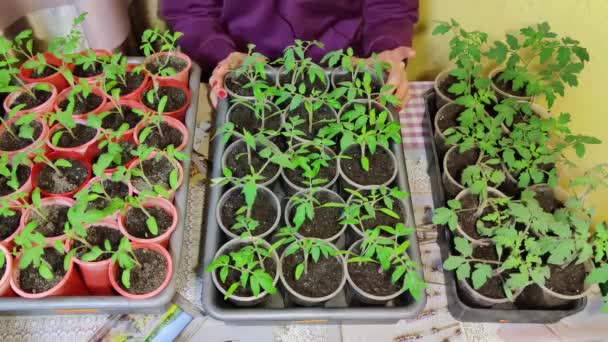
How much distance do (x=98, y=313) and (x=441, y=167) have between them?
0.97 meters

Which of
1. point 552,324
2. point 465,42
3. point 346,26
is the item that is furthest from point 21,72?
point 552,324

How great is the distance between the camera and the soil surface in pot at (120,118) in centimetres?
135

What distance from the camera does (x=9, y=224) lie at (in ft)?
3.73

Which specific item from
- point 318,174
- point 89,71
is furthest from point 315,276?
point 89,71

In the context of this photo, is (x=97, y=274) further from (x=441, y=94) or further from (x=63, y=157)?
(x=441, y=94)

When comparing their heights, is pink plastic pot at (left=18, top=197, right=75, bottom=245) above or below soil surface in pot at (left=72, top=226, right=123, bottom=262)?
above

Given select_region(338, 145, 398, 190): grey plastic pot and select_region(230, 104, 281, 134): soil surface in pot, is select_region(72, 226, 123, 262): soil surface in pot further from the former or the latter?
select_region(338, 145, 398, 190): grey plastic pot

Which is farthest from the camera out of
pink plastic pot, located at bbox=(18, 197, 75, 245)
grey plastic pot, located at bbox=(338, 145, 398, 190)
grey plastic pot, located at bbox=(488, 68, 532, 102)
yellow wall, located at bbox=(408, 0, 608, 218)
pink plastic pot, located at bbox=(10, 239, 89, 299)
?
grey plastic pot, located at bbox=(488, 68, 532, 102)

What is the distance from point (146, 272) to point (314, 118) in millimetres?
640

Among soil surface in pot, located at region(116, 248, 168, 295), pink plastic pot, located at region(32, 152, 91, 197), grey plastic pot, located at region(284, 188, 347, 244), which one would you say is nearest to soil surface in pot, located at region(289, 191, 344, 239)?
grey plastic pot, located at region(284, 188, 347, 244)

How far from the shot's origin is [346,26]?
156cm

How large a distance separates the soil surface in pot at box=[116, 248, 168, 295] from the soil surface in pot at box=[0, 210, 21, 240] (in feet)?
0.96

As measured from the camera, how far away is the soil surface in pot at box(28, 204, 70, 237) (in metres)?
1.12

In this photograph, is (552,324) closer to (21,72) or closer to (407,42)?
(407,42)
